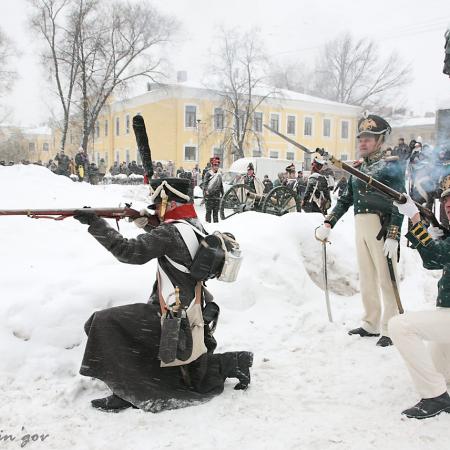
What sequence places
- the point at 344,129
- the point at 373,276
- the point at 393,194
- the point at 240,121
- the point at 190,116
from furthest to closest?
1. the point at 344,129
2. the point at 190,116
3. the point at 240,121
4. the point at 373,276
5. the point at 393,194

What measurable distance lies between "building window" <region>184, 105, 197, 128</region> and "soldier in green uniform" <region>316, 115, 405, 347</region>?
3453 centimetres

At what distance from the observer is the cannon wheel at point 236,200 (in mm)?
10766

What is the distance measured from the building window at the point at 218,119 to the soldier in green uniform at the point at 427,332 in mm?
35504

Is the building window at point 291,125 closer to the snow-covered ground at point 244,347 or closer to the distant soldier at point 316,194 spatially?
the distant soldier at point 316,194

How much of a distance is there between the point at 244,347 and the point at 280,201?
606 cm

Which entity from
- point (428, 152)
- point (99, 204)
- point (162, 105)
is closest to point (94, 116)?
point (162, 105)

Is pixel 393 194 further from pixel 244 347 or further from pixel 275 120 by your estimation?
pixel 275 120

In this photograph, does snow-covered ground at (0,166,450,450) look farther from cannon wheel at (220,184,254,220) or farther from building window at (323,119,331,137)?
building window at (323,119,331,137)

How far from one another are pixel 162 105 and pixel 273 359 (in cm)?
3572

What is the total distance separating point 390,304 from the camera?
4.75 m

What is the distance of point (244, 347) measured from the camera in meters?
4.48

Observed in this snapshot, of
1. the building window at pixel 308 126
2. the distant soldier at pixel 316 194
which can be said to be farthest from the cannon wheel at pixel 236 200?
the building window at pixel 308 126

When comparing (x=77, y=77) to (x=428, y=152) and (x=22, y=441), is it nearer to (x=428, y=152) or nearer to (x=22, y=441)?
(x=428, y=152)

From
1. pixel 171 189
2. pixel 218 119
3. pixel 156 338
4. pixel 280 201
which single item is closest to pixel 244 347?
pixel 156 338
